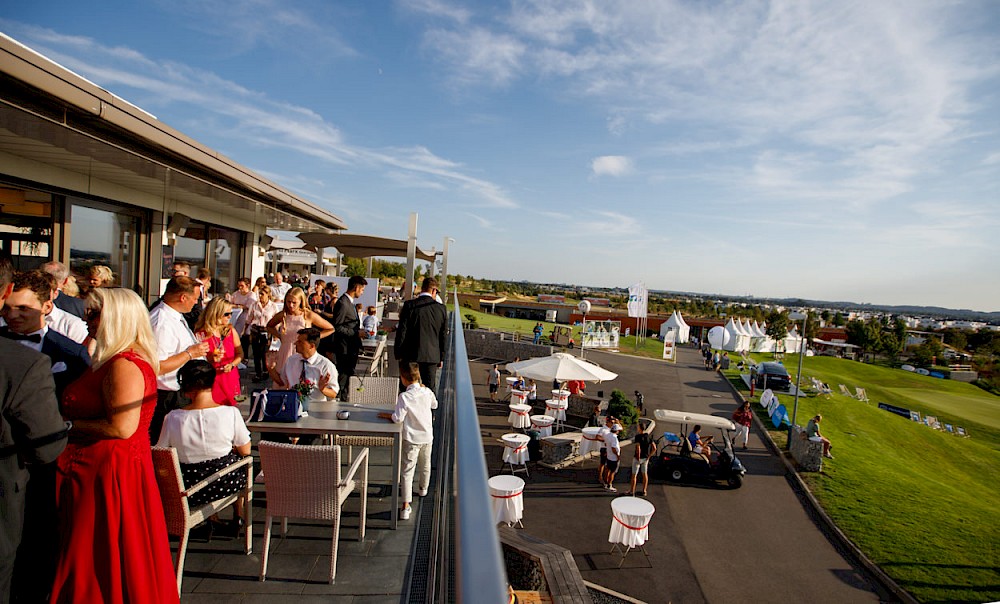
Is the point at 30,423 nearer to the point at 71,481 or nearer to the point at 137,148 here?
the point at 71,481

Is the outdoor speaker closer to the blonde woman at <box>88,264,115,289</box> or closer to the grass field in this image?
the blonde woman at <box>88,264,115,289</box>

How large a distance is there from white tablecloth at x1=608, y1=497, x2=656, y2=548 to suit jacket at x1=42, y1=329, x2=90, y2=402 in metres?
8.48

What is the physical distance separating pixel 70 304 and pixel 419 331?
317 centimetres

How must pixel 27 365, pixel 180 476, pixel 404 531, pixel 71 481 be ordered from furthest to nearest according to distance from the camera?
pixel 404 531 < pixel 180 476 < pixel 71 481 < pixel 27 365

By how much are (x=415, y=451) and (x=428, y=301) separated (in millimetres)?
2129

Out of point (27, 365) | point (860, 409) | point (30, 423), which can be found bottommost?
point (860, 409)

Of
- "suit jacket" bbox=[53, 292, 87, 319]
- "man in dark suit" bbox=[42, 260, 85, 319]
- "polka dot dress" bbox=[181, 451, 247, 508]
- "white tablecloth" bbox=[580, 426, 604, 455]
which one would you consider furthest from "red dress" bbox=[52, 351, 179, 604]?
"white tablecloth" bbox=[580, 426, 604, 455]

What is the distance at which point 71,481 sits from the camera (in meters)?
2.31

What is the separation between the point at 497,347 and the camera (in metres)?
30.8

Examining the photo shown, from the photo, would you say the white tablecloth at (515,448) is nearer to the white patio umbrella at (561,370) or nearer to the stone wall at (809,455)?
the white patio umbrella at (561,370)

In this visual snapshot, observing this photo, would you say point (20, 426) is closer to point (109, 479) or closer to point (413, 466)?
point (109, 479)

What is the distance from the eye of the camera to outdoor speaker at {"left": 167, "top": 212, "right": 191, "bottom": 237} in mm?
11477

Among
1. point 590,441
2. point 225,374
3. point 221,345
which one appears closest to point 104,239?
point 221,345

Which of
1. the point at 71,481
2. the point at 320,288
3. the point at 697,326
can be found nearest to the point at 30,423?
the point at 71,481
